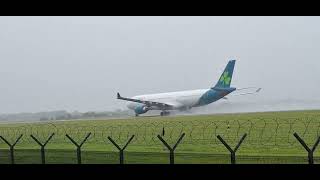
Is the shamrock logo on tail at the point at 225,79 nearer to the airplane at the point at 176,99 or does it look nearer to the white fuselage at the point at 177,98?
the airplane at the point at 176,99

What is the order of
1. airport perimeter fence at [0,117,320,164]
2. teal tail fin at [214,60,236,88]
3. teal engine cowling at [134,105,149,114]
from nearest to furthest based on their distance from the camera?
airport perimeter fence at [0,117,320,164] < teal engine cowling at [134,105,149,114] < teal tail fin at [214,60,236,88]

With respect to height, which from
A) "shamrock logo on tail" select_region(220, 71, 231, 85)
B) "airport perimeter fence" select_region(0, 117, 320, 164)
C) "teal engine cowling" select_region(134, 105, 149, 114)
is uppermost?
"shamrock logo on tail" select_region(220, 71, 231, 85)

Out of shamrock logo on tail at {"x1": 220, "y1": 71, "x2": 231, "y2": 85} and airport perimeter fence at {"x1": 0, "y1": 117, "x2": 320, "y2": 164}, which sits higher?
shamrock logo on tail at {"x1": 220, "y1": 71, "x2": 231, "y2": 85}

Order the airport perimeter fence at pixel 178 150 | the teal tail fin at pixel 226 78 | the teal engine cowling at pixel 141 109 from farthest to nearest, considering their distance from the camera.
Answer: the teal tail fin at pixel 226 78, the teal engine cowling at pixel 141 109, the airport perimeter fence at pixel 178 150

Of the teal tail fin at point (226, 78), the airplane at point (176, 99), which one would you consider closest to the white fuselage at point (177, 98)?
the airplane at point (176, 99)

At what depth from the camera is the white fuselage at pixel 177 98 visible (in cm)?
4219

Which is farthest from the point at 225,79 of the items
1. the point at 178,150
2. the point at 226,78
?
the point at 178,150

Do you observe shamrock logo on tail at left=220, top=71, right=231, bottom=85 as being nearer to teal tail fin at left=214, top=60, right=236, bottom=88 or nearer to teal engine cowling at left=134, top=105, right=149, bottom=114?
teal tail fin at left=214, top=60, right=236, bottom=88

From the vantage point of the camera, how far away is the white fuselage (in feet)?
138

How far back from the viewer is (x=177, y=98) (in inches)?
1692

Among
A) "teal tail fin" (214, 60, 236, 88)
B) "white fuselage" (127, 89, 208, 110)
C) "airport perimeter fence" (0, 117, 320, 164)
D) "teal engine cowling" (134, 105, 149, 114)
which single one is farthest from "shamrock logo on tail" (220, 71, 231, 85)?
"airport perimeter fence" (0, 117, 320, 164)
